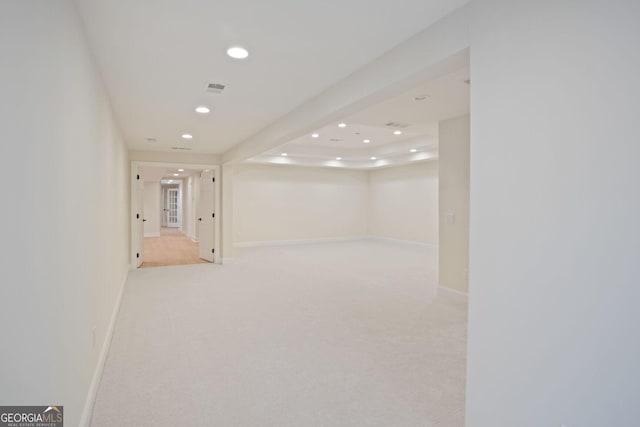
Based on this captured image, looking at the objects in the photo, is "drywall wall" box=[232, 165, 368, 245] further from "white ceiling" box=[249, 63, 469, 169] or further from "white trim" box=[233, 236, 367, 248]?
"white ceiling" box=[249, 63, 469, 169]

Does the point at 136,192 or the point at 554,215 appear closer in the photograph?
the point at 554,215

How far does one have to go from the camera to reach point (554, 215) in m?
1.45

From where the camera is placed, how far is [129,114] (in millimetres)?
4273

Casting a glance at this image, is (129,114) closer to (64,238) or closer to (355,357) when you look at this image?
(64,238)

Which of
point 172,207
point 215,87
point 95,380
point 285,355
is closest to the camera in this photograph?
point 95,380

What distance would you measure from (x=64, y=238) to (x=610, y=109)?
2.39 metres

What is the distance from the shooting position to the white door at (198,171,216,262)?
7.77 m

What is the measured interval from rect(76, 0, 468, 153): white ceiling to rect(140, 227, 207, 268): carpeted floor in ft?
15.1

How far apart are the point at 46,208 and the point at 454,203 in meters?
4.60

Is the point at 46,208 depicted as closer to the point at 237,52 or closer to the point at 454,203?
the point at 237,52

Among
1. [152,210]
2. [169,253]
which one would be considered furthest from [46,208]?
[152,210]

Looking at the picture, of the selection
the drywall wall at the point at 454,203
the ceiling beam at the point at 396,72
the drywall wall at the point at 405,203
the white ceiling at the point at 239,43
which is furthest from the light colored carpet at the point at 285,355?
the drywall wall at the point at 405,203

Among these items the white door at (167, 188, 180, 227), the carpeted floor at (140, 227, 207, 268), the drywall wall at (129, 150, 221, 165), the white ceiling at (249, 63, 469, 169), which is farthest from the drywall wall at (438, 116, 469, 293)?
the white door at (167, 188, 180, 227)

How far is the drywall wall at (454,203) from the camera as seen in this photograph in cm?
473
